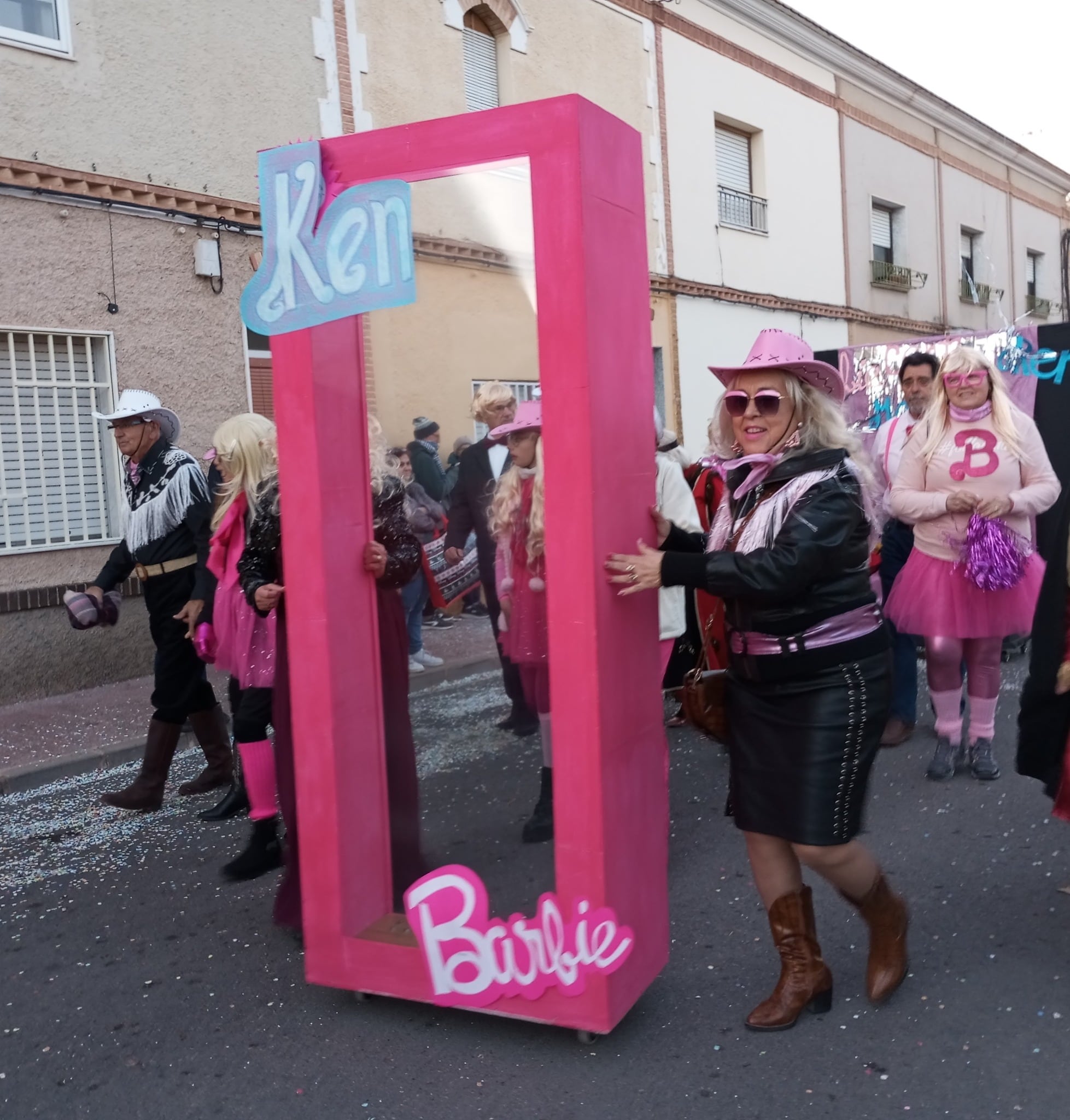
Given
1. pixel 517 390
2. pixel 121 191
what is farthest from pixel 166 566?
pixel 121 191

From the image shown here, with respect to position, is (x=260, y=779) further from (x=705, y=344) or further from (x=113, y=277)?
(x=705, y=344)

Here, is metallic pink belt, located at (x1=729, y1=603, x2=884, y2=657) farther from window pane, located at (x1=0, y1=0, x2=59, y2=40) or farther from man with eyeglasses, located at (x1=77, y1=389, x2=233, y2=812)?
window pane, located at (x1=0, y1=0, x2=59, y2=40)

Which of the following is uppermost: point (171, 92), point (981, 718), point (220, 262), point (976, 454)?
point (171, 92)

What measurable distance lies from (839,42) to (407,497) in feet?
57.1

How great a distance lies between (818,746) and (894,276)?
19.0 metres

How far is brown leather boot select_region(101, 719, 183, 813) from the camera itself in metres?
5.26

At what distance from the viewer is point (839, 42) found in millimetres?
17969

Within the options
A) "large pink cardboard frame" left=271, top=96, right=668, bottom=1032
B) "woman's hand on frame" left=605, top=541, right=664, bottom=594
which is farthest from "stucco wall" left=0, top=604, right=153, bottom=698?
"woman's hand on frame" left=605, top=541, right=664, bottom=594

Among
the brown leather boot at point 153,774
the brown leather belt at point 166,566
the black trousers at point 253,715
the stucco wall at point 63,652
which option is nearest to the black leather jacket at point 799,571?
the black trousers at point 253,715

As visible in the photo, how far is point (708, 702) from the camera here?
301cm

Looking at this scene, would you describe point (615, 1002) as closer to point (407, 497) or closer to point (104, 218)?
point (407, 497)

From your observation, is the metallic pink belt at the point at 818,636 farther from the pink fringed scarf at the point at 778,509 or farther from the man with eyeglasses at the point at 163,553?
the man with eyeglasses at the point at 163,553

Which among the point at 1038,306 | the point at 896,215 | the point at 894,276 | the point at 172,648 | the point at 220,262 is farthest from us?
the point at 1038,306

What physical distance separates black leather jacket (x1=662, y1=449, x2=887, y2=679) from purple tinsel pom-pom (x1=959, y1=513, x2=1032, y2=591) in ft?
7.10
